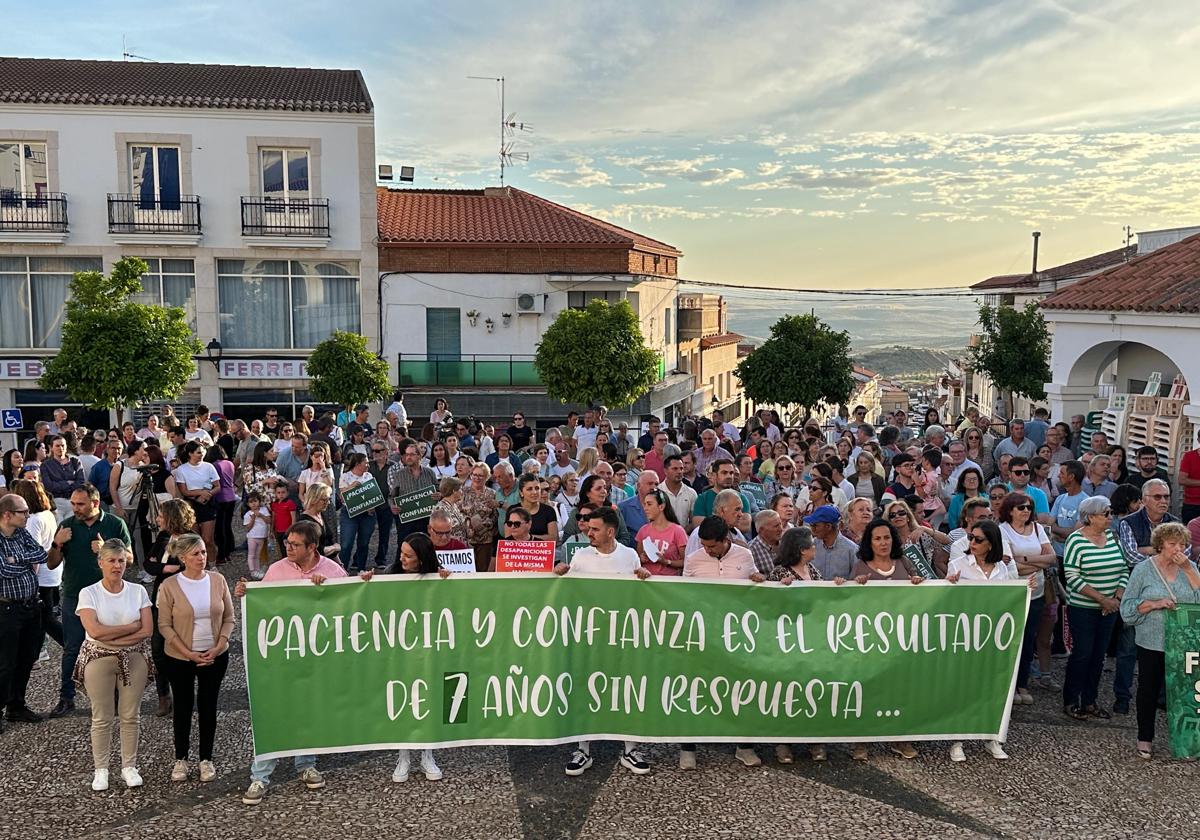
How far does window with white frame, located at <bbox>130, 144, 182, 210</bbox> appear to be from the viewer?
2619cm

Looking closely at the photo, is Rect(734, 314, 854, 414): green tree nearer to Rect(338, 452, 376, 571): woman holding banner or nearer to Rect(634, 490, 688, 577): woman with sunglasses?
Rect(338, 452, 376, 571): woman holding banner

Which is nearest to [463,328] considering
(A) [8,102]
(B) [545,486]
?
(A) [8,102]

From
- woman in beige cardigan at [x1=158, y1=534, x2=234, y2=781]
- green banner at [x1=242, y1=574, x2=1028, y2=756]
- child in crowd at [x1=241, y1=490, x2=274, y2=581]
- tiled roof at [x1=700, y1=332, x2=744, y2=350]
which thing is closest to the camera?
woman in beige cardigan at [x1=158, y1=534, x2=234, y2=781]

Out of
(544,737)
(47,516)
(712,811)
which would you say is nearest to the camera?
(712,811)

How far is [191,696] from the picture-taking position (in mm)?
6223

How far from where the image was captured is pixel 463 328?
94.3 feet

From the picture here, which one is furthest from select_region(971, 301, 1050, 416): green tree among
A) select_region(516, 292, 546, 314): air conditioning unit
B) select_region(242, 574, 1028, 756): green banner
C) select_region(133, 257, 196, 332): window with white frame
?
select_region(242, 574, 1028, 756): green banner

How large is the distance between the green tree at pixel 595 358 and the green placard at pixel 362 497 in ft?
42.4

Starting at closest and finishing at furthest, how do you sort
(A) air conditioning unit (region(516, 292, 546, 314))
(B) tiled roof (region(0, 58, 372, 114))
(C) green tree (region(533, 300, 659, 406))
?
(C) green tree (region(533, 300, 659, 406))
(B) tiled roof (region(0, 58, 372, 114))
(A) air conditioning unit (region(516, 292, 546, 314))

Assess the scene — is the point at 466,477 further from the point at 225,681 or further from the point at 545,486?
the point at 225,681

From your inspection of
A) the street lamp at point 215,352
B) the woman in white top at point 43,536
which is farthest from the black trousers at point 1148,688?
the street lamp at point 215,352

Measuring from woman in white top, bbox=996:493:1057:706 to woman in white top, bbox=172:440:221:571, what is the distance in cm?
855

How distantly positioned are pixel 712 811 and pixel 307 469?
7.19 m

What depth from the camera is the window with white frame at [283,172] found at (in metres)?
26.8
